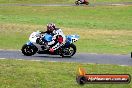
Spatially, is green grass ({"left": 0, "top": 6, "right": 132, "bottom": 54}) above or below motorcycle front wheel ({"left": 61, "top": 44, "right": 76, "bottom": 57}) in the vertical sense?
below

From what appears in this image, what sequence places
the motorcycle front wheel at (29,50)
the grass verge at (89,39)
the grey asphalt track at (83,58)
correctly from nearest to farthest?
the grey asphalt track at (83,58) → the motorcycle front wheel at (29,50) → the grass verge at (89,39)

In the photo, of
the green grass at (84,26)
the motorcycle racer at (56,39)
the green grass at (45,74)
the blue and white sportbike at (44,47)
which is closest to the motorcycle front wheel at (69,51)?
the blue and white sportbike at (44,47)

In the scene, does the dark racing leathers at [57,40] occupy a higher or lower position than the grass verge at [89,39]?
higher

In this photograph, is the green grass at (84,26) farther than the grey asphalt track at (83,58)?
Yes

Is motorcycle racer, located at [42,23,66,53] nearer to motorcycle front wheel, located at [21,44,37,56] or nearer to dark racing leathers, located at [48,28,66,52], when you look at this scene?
dark racing leathers, located at [48,28,66,52]

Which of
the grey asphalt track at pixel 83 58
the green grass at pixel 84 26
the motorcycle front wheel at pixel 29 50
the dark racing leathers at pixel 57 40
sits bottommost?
the green grass at pixel 84 26

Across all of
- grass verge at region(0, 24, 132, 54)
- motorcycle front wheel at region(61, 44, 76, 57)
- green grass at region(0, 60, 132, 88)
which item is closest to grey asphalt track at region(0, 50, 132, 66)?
motorcycle front wheel at region(61, 44, 76, 57)

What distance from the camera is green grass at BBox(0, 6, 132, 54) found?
30391 millimetres

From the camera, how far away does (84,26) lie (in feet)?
139

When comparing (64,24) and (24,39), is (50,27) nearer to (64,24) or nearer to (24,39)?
(24,39)

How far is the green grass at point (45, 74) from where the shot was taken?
1376 centimetres

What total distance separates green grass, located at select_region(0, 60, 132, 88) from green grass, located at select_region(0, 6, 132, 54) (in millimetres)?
8930

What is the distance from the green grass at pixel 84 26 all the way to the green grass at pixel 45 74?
8.93 metres

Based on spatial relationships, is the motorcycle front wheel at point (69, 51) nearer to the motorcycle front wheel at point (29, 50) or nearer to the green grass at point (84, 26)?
the motorcycle front wheel at point (29, 50)
